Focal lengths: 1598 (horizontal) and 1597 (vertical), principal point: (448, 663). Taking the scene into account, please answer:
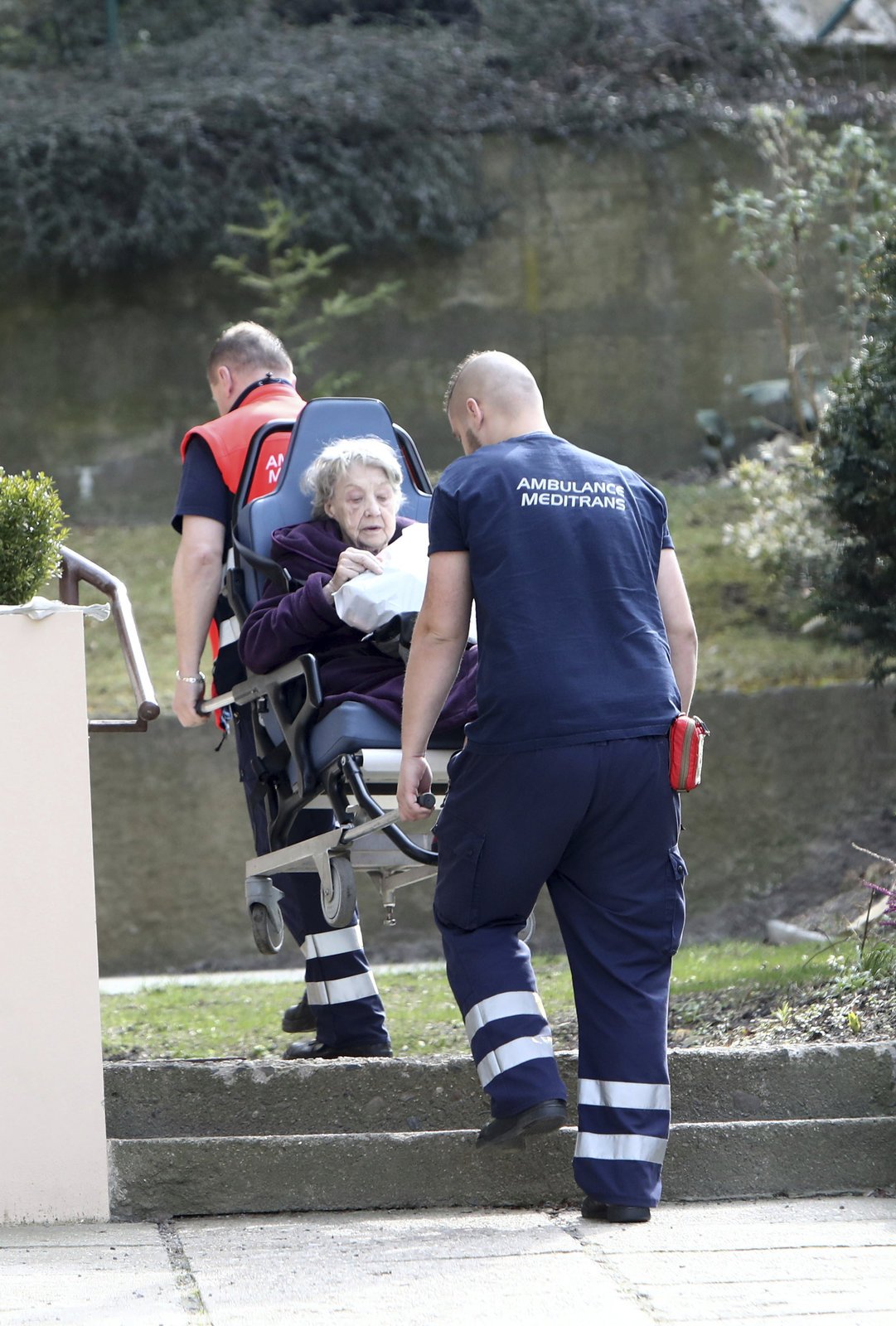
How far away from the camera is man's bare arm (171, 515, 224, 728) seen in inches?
183

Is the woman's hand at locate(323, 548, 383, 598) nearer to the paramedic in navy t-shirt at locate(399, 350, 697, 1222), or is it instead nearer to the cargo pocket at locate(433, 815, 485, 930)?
the paramedic in navy t-shirt at locate(399, 350, 697, 1222)

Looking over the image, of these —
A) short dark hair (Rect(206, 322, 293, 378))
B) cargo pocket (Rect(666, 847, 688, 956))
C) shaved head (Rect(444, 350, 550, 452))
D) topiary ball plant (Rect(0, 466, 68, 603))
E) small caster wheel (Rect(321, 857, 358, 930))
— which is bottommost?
small caster wheel (Rect(321, 857, 358, 930))

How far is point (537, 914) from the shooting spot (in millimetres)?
7816

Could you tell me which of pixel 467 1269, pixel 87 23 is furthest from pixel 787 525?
pixel 87 23

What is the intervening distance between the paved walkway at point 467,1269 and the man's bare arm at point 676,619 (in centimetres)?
115

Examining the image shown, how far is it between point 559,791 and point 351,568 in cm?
106

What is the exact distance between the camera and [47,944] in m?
3.21

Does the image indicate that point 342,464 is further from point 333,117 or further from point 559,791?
point 333,117

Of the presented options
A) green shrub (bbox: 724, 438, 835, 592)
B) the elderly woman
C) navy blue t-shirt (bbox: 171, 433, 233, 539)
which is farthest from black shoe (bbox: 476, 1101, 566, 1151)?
green shrub (bbox: 724, 438, 835, 592)

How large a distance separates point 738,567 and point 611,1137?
6.57m

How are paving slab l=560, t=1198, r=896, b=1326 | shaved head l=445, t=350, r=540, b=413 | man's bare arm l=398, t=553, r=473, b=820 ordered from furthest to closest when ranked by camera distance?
shaved head l=445, t=350, r=540, b=413 < man's bare arm l=398, t=553, r=473, b=820 < paving slab l=560, t=1198, r=896, b=1326

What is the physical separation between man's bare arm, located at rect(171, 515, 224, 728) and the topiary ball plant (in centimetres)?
105

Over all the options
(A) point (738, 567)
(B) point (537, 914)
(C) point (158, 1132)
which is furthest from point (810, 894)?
(C) point (158, 1132)

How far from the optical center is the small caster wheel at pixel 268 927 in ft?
14.1
